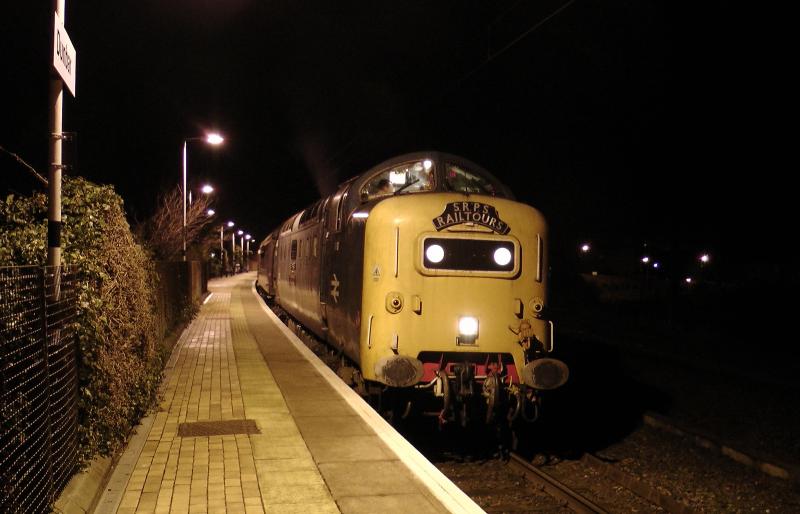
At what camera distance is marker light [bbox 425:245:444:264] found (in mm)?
8469

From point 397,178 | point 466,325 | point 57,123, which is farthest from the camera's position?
point 397,178

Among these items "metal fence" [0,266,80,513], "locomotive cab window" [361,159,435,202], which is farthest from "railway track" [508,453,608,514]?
"metal fence" [0,266,80,513]

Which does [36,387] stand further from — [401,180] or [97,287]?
[401,180]

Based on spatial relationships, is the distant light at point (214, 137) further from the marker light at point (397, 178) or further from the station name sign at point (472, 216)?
the station name sign at point (472, 216)

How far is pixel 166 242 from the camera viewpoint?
23.4m

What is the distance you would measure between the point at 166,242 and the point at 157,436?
54.2 feet

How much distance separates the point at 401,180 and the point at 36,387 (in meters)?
6.27

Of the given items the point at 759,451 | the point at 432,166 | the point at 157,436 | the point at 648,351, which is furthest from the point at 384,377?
the point at 648,351

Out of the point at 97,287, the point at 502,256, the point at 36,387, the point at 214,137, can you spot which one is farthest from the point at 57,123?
the point at 214,137

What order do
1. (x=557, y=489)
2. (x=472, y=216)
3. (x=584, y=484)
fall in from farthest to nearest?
(x=472, y=216)
(x=584, y=484)
(x=557, y=489)

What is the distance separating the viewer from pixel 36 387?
15.8 ft

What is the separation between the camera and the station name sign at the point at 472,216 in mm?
8516

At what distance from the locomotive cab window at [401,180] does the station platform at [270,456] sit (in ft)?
9.54

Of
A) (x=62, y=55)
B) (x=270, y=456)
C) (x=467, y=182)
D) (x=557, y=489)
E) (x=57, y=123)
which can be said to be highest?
(x=62, y=55)
